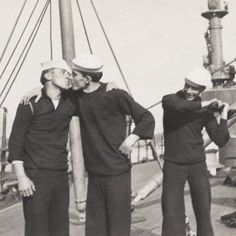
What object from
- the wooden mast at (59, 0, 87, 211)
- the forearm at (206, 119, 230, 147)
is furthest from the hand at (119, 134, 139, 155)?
the wooden mast at (59, 0, 87, 211)

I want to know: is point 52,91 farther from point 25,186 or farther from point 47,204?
point 47,204

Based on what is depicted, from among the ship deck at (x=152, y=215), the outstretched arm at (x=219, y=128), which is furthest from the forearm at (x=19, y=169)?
the ship deck at (x=152, y=215)

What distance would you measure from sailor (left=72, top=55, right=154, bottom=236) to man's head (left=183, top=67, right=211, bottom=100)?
69 centimetres

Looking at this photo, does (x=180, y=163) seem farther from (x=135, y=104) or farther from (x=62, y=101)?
(x=62, y=101)

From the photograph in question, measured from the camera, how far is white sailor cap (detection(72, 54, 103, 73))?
3635mm

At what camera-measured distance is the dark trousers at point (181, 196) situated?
4.32 meters

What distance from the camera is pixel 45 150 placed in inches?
143

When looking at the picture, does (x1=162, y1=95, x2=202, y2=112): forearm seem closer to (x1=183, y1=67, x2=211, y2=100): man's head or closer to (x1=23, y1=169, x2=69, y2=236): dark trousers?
(x1=183, y1=67, x2=211, y2=100): man's head

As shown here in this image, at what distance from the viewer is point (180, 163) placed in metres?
4.30

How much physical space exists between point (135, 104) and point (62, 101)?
1.80 ft

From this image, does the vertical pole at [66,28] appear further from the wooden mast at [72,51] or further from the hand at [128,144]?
the hand at [128,144]

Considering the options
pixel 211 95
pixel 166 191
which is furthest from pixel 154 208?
pixel 211 95

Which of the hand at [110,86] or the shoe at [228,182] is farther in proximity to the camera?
the shoe at [228,182]

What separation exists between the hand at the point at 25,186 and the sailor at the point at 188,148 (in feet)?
4.27
